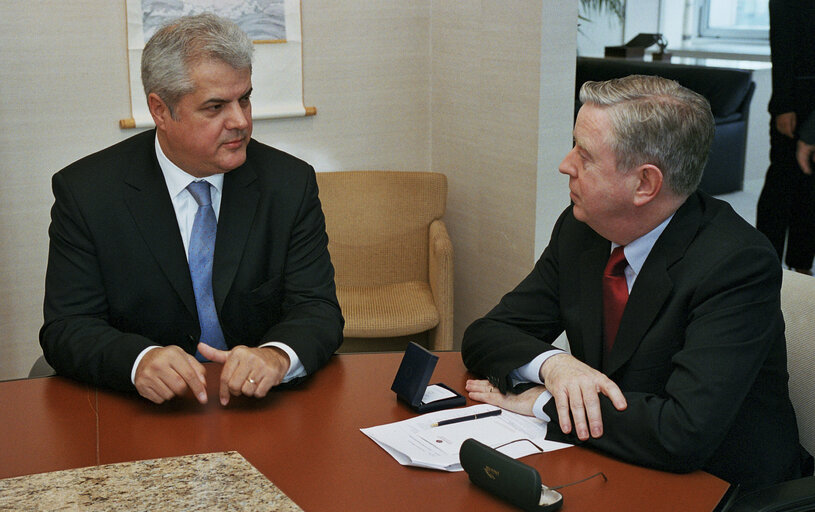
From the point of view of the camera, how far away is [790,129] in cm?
475

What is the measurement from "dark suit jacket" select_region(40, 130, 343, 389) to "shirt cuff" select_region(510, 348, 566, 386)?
0.47 meters

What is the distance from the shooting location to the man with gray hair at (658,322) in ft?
5.78

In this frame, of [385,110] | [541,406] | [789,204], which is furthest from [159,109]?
[789,204]

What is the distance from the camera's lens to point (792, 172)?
5.10 metres

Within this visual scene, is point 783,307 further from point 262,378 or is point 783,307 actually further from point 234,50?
point 234,50

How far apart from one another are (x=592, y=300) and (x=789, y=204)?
357cm

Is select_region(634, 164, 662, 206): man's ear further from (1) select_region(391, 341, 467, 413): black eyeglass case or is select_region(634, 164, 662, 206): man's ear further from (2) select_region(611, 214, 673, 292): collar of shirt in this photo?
(1) select_region(391, 341, 467, 413): black eyeglass case

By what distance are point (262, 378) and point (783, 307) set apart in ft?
4.05

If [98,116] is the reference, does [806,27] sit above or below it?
above

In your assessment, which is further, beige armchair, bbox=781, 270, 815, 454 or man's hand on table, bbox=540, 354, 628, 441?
beige armchair, bbox=781, 270, 815, 454

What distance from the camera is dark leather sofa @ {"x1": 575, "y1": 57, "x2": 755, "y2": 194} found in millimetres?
7113

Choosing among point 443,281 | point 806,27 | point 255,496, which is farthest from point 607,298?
point 806,27

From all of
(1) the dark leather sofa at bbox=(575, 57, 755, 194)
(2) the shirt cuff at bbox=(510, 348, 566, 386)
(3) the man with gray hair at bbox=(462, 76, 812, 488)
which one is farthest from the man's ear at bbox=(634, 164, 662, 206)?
(1) the dark leather sofa at bbox=(575, 57, 755, 194)

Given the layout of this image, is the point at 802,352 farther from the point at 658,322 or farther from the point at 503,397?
the point at 503,397
